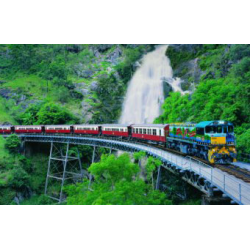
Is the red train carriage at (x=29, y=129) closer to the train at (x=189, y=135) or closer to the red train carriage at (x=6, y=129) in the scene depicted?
the red train carriage at (x=6, y=129)

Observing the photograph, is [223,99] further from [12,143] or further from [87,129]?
[12,143]

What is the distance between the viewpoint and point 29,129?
35.3 metres

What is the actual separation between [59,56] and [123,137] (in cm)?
4897

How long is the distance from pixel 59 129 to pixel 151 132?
17.4 meters

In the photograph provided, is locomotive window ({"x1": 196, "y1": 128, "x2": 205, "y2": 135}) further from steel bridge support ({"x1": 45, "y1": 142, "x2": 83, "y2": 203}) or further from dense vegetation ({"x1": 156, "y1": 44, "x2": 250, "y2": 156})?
steel bridge support ({"x1": 45, "y1": 142, "x2": 83, "y2": 203})

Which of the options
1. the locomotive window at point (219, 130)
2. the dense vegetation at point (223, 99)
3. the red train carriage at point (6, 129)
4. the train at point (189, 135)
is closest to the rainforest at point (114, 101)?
the dense vegetation at point (223, 99)

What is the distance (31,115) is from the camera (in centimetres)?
4091

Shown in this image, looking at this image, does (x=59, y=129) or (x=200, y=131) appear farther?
(x=59, y=129)

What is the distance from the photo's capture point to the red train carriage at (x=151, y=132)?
801 inches

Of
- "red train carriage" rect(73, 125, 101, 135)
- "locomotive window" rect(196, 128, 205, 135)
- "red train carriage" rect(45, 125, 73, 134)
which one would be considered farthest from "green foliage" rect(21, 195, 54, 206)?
"locomotive window" rect(196, 128, 205, 135)

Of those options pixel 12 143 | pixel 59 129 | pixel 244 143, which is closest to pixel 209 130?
pixel 244 143

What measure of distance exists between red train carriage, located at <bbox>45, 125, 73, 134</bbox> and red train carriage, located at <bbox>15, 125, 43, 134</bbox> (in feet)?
3.71
